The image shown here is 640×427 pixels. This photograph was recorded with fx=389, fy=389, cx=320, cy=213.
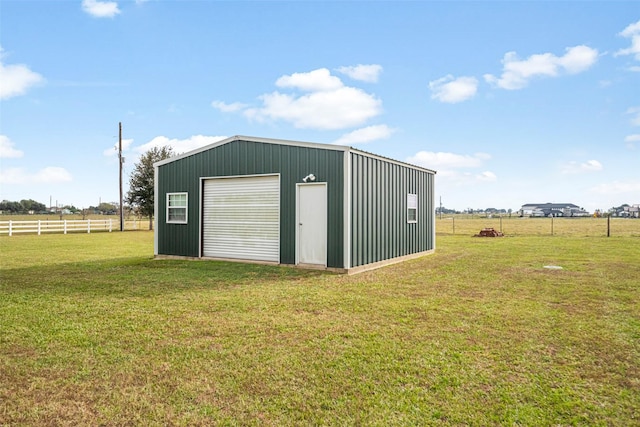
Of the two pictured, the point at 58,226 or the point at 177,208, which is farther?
the point at 58,226

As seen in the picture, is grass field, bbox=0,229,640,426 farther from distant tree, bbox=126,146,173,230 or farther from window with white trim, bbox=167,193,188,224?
distant tree, bbox=126,146,173,230

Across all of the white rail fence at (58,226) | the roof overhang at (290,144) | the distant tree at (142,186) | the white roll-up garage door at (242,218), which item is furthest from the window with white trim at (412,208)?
the distant tree at (142,186)

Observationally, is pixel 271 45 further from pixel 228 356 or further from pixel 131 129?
pixel 131 129

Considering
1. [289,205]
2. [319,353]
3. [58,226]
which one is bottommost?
[319,353]

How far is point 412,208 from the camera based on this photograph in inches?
509

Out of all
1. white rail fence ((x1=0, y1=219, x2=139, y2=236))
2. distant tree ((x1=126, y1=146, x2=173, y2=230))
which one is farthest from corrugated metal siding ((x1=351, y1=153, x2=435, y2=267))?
distant tree ((x1=126, y1=146, x2=173, y2=230))

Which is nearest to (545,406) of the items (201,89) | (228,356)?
(228,356)

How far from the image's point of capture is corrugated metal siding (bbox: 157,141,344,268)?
9.56 meters

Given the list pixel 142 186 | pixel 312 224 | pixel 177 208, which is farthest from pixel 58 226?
pixel 312 224

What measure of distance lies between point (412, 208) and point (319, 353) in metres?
9.66

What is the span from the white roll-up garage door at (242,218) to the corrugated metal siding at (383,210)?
7.42 feet

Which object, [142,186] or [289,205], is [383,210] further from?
[142,186]

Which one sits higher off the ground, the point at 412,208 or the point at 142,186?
the point at 142,186

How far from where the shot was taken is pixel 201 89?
1573 centimetres
